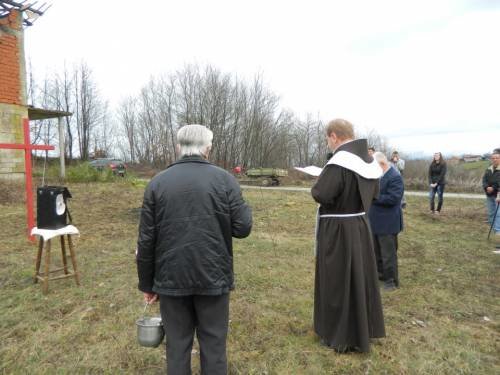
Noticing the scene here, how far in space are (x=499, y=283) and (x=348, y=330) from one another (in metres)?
3.28

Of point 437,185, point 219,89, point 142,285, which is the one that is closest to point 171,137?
point 219,89

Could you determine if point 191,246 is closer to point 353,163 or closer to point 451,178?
point 353,163

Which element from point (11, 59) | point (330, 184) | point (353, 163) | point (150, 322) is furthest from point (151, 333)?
point (11, 59)

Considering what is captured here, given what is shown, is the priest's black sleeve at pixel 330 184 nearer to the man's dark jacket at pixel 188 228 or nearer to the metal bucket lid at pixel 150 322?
the man's dark jacket at pixel 188 228

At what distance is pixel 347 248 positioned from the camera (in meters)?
3.02

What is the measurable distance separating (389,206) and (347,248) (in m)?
1.78

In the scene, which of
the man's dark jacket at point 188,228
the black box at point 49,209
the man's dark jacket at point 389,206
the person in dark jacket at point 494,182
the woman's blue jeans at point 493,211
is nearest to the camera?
the man's dark jacket at point 188,228

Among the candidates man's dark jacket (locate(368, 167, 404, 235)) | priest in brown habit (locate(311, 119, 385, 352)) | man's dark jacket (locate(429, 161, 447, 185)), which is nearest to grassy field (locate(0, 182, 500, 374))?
priest in brown habit (locate(311, 119, 385, 352))

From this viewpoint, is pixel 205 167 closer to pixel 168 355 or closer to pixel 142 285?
pixel 142 285

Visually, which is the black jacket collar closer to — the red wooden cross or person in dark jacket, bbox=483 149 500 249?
the red wooden cross

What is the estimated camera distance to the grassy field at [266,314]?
296cm

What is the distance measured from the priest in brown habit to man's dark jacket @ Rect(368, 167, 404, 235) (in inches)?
58.6

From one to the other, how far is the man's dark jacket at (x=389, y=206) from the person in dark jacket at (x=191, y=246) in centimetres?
279

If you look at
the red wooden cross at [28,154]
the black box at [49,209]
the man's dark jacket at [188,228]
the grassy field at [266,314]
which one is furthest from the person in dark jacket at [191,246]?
the red wooden cross at [28,154]
